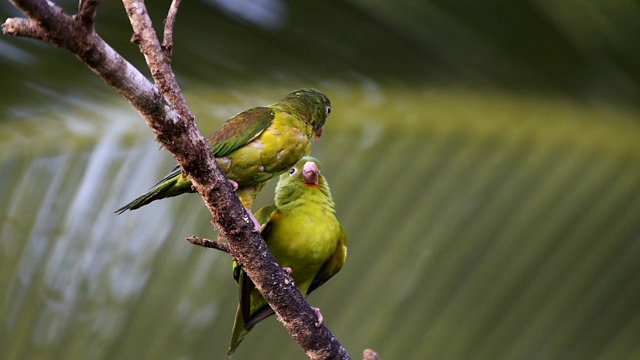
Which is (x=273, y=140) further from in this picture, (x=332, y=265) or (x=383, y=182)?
(x=383, y=182)

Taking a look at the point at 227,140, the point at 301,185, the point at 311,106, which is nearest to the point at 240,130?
the point at 227,140

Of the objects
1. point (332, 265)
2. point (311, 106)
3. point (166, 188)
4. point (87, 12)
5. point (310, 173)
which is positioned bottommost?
point (332, 265)

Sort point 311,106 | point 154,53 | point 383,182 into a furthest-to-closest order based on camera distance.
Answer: point 311,106 → point 383,182 → point 154,53

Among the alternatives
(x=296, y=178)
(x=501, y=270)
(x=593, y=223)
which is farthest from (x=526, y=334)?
(x=296, y=178)

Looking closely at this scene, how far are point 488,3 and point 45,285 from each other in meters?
1.61

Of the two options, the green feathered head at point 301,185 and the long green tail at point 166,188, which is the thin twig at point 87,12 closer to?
the long green tail at point 166,188

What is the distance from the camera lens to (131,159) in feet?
9.66

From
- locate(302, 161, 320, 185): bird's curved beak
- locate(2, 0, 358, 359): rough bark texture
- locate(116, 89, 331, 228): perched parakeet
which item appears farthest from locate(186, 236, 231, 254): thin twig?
locate(302, 161, 320, 185): bird's curved beak

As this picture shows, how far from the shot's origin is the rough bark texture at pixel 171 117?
4.38 feet

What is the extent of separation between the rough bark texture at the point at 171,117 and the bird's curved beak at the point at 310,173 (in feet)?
3.48

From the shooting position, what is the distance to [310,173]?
3.42 meters

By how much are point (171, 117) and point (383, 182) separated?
3.25 ft

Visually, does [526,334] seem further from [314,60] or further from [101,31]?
[101,31]

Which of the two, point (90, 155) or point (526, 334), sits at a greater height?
point (526, 334)
